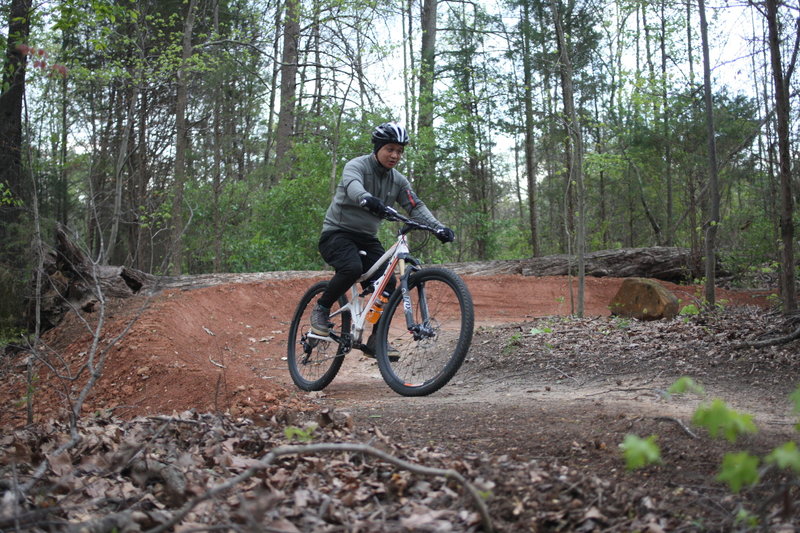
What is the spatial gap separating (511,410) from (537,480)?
5.68 feet

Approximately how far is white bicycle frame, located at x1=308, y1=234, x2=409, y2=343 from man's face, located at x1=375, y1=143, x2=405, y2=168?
2.36 feet

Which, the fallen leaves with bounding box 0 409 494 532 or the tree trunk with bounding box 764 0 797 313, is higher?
the tree trunk with bounding box 764 0 797 313

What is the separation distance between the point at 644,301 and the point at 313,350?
5.14 m

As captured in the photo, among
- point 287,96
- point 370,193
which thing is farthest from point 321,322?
point 287,96

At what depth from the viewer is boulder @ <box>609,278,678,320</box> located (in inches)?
348

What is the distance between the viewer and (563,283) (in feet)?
46.0

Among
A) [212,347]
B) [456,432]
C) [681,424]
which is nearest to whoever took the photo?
[681,424]

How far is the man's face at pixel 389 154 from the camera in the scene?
18.9 ft

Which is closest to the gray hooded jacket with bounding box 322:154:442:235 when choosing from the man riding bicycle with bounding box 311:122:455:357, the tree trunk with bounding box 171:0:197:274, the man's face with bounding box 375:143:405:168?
the man riding bicycle with bounding box 311:122:455:357

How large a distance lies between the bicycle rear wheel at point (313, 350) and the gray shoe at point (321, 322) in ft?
0.22

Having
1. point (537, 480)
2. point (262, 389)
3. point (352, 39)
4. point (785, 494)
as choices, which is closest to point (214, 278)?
point (262, 389)

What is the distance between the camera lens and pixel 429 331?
5316 mm

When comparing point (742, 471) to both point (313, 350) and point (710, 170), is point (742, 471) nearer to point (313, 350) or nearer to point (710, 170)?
point (313, 350)

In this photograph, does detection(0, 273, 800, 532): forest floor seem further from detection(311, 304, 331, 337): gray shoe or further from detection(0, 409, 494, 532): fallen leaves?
detection(311, 304, 331, 337): gray shoe
